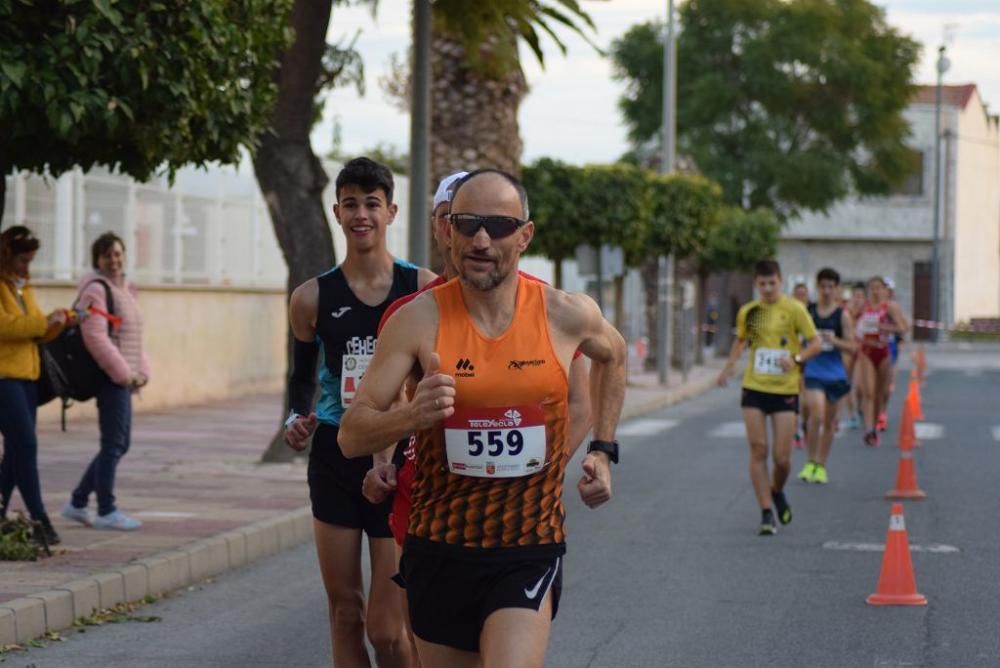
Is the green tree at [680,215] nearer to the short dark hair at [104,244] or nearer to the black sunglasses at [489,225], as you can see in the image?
the short dark hair at [104,244]

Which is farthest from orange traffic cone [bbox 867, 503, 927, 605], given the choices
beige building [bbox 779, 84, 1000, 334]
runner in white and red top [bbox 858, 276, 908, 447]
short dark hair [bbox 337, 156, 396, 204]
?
beige building [bbox 779, 84, 1000, 334]

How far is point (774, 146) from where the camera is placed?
61.4m

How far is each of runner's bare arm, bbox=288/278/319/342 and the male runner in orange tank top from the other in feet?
5.52

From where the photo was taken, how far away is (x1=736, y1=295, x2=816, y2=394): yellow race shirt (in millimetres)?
12734

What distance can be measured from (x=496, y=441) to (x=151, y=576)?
5.58 m

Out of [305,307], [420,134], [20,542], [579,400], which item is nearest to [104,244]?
[20,542]

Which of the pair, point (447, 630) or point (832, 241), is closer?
point (447, 630)

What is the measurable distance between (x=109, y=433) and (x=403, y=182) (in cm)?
2801

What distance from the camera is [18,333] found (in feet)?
32.5

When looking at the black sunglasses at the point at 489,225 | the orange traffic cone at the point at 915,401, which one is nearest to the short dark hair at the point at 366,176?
the black sunglasses at the point at 489,225

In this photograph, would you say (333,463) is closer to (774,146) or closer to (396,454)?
(396,454)

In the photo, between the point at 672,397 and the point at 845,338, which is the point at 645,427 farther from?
the point at 845,338

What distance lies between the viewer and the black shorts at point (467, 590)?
15.3 feet

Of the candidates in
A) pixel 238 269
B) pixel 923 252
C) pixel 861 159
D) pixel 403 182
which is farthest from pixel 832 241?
pixel 238 269
